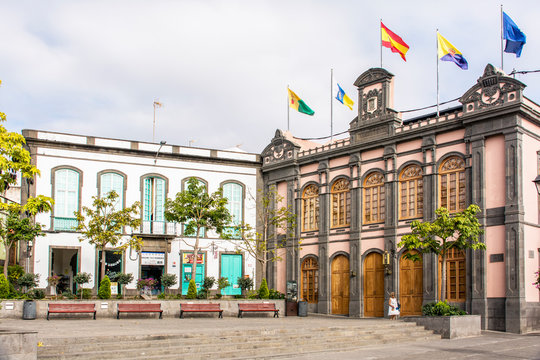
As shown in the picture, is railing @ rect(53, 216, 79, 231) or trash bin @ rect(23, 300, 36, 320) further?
railing @ rect(53, 216, 79, 231)

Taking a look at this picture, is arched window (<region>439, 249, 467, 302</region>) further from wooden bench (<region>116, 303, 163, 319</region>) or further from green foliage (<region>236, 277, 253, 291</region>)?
wooden bench (<region>116, 303, 163, 319</region>)

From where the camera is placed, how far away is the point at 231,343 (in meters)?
16.9

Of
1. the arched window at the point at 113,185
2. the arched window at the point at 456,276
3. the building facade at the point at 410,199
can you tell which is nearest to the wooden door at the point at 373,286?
the building facade at the point at 410,199

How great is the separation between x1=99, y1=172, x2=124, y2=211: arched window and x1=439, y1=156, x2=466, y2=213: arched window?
16.0 metres

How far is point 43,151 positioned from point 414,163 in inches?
694

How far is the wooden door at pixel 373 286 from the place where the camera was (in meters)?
28.4

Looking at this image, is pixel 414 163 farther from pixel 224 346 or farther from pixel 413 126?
pixel 224 346

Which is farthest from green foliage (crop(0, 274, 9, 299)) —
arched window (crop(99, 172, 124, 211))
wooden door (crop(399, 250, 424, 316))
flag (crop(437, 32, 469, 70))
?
flag (crop(437, 32, 469, 70))

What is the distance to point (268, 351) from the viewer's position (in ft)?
55.1

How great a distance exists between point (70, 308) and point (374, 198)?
14.0 metres

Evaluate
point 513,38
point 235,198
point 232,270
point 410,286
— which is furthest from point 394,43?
point 232,270

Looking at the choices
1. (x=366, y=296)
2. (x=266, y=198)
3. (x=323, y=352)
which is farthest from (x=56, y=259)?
(x=323, y=352)

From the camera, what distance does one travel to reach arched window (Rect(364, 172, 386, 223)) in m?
29.1

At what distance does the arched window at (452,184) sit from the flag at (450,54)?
12.9 feet
